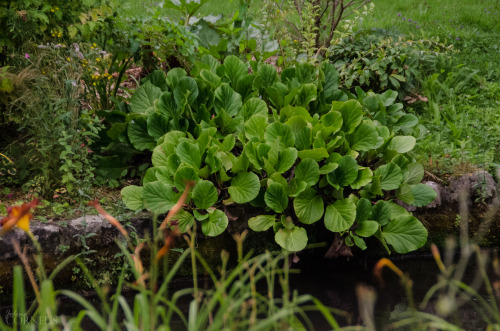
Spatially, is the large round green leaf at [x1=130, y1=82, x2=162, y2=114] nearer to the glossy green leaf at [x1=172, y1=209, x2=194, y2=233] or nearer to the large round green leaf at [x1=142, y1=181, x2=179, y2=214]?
the large round green leaf at [x1=142, y1=181, x2=179, y2=214]

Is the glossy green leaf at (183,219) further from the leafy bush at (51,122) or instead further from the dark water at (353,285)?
the leafy bush at (51,122)

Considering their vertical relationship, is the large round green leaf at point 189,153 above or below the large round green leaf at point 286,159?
above

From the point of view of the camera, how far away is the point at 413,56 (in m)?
Result: 5.08

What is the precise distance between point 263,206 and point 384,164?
3.19 feet

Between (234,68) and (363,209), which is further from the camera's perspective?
(234,68)

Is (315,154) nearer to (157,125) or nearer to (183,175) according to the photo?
(183,175)

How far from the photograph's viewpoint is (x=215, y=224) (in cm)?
320

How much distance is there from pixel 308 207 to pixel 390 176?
0.61 meters

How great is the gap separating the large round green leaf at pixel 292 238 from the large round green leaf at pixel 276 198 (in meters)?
0.14

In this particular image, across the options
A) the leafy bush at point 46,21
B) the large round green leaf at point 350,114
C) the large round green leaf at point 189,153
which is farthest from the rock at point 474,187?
the leafy bush at point 46,21

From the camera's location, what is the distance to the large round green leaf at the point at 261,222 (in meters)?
3.27

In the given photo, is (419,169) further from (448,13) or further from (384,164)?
(448,13)

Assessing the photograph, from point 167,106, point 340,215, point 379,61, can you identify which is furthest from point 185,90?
point 379,61

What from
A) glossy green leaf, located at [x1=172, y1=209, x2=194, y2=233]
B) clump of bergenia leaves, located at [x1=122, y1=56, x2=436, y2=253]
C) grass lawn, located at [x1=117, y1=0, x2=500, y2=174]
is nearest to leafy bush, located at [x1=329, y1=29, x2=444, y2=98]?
grass lawn, located at [x1=117, y1=0, x2=500, y2=174]
